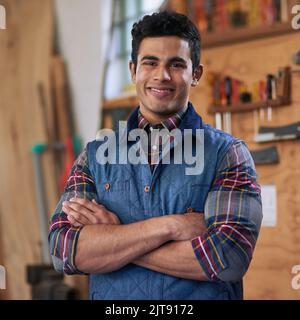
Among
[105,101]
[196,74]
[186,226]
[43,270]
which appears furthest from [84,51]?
[186,226]

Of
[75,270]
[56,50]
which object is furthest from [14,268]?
[75,270]

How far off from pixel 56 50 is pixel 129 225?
2.04 m

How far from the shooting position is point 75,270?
1027mm

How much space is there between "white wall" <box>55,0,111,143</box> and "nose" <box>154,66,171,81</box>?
157 cm

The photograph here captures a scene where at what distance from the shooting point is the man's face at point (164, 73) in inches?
39.3

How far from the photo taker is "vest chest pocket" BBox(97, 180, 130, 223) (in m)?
1.03

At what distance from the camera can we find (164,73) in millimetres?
993

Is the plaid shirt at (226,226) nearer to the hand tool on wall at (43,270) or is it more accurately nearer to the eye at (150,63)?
the eye at (150,63)

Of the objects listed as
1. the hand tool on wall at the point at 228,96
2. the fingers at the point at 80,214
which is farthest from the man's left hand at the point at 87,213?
the hand tool on wall at the point at 228,96

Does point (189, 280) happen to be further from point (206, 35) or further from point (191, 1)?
point (191, 1)

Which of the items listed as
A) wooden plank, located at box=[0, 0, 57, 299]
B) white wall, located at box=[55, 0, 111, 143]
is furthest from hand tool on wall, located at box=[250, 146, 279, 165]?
wooden plank, located at box=[0, 0, 57, 299]

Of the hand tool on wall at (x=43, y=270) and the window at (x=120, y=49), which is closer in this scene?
the hand tool on wall at (x=43, y=270)
